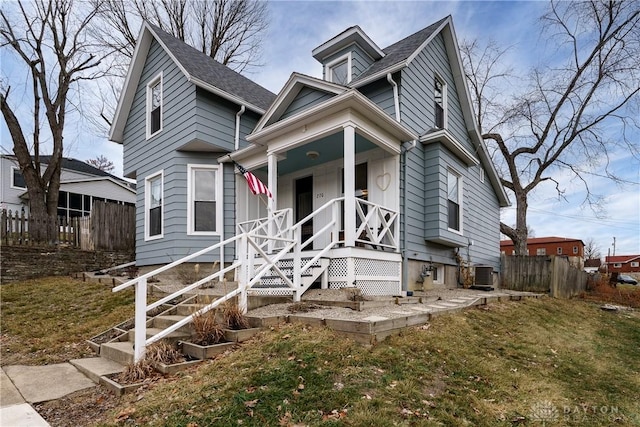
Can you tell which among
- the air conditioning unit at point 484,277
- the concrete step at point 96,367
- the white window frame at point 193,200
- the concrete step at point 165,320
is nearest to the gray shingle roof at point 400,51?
the white window frame at point 193,200

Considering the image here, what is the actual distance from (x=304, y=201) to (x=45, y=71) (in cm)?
1319

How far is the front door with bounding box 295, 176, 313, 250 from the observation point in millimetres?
10156

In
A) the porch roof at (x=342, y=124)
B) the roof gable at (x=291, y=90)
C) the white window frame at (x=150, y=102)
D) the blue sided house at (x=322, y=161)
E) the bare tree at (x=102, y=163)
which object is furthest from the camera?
the bare tree at (x=102, y=163)

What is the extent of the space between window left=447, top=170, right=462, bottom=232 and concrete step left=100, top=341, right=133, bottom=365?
7.58 meters

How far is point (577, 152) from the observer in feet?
55.4

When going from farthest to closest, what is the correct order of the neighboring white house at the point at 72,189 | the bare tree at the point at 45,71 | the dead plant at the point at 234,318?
the neighboring white house at the point at 72,189, the bare tree at the point at 45,71, the dead plant at the point at 234,318

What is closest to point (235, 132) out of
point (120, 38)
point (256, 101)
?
point (256, 101)

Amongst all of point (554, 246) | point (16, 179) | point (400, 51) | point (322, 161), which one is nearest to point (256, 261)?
point (322, 161)

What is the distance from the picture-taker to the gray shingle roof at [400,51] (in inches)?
346

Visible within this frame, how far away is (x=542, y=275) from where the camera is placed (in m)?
12.1

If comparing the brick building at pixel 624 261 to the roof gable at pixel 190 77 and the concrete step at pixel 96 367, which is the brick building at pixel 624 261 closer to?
the roof gable at pixel 190 77

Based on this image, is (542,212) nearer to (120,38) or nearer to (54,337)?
(120,38)

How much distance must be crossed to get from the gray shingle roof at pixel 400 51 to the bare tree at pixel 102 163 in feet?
117

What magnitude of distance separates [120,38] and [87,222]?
1064 cm
